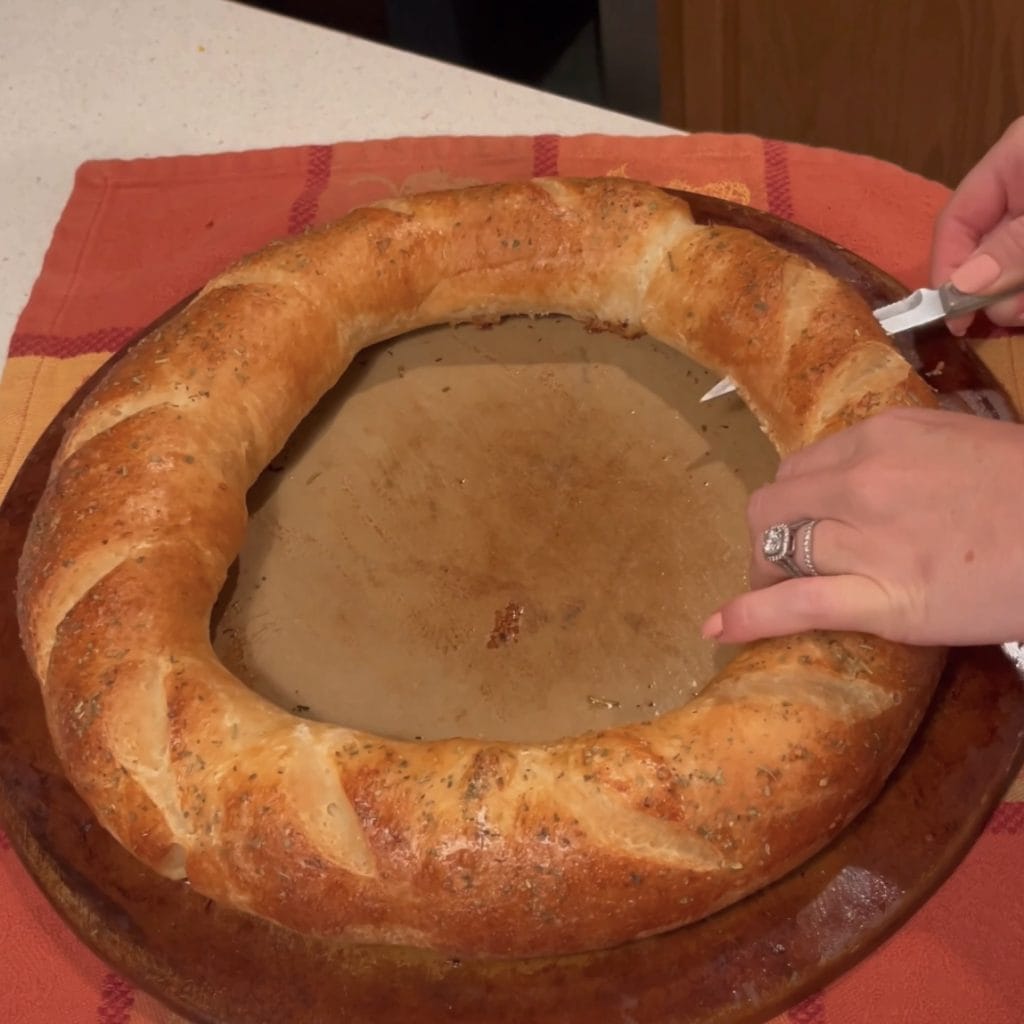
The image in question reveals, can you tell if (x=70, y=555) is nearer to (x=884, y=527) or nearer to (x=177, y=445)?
(x=177, y=445)

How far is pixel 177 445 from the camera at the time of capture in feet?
3.79

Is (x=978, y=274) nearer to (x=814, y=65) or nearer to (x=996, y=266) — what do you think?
(x=996, y=266)

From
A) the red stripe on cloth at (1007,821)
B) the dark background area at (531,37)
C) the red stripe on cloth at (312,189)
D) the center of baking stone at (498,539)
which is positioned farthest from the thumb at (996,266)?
the dark background area at (531,37)

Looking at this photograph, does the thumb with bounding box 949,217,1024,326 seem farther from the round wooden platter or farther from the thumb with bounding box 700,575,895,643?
the thumb with bounding box 700,575,895,643

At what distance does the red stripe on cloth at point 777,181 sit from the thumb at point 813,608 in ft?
2.59

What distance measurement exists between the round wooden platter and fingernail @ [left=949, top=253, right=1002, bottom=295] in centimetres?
16

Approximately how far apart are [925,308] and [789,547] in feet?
1.41

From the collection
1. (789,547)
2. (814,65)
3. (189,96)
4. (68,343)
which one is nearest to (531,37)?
(814,65)

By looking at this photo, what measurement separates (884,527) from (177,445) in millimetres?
699

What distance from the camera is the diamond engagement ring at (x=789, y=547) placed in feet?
2.94

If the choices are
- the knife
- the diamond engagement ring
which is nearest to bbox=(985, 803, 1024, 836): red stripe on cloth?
the diamond engagement ring

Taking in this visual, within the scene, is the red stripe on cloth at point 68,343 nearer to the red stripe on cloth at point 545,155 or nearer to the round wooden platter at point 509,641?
the round wooden platter at point 509,641

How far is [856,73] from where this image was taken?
2.14 metres

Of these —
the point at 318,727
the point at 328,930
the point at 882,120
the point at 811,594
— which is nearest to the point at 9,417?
the point at 318,727
